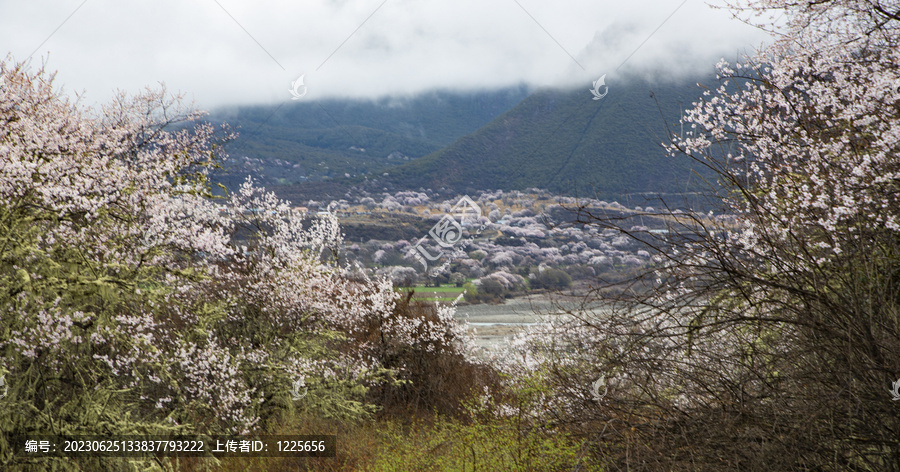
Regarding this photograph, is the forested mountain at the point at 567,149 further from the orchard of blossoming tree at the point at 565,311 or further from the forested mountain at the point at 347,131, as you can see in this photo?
the orchard of blossoming tree at the point at 565,311

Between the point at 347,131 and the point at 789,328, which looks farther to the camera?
the point at 347,131

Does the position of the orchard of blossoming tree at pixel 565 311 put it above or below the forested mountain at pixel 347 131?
below

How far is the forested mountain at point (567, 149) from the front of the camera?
60719 mm

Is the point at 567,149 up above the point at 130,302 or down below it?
above

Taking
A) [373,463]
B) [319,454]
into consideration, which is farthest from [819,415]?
[319,454]

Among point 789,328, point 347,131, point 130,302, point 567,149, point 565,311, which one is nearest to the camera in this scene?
point 789,328

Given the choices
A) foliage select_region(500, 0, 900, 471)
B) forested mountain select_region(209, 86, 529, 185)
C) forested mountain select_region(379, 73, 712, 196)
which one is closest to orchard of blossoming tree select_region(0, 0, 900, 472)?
foliage select_region(500, 0, 900, 471)

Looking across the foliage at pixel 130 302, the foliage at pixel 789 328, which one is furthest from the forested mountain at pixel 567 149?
the foliage at pixel 789 328

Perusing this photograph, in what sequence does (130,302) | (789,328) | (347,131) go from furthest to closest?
(347,131), (130,302), (789,328)

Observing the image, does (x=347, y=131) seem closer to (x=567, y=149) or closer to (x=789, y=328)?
(x=567, y=149)

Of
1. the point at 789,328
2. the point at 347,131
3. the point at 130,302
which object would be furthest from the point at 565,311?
the point at 347,131

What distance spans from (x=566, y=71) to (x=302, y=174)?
60574 millimetres

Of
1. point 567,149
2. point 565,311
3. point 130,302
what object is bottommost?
point 565,311

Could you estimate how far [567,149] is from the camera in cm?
7069
